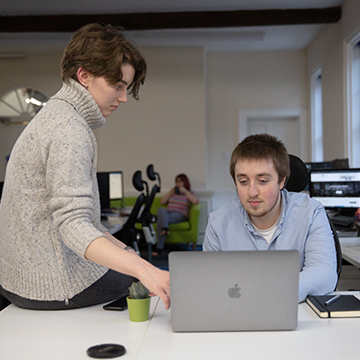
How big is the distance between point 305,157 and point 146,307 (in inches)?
293

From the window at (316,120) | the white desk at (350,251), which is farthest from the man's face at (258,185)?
the window at (316,120)

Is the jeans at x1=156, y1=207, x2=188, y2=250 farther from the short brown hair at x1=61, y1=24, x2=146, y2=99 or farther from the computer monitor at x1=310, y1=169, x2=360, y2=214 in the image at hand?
the short brown hair at x1=61, y1=24, x2=146, y2=99

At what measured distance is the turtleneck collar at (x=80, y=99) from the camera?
1502 mm

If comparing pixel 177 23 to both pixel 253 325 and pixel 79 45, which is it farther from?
pixel 253 325

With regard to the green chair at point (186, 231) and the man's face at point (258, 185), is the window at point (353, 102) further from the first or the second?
the man's face at point (258, 185)

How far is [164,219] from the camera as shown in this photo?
22.0 feet

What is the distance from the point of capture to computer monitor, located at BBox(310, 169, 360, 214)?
3588 mm

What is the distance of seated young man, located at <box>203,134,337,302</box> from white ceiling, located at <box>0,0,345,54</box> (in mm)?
4856

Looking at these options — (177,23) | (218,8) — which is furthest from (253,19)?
(177,23)

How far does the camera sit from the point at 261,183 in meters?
1.78

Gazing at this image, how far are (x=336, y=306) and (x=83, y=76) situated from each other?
1.10m

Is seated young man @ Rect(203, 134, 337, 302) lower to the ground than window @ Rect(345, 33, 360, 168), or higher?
lower

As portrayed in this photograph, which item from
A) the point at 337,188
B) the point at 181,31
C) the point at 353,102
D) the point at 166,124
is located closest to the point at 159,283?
the point at 337,188

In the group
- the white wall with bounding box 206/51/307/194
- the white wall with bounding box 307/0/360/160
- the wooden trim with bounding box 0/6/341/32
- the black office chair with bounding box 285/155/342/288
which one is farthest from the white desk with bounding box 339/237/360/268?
the white wall with bounding box 206/51/307/194
